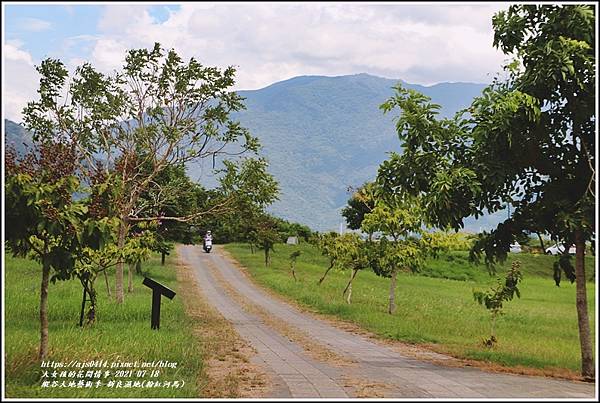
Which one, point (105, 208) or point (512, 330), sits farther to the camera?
point (512, 330)

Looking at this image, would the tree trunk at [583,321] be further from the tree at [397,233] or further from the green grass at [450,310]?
the tree at [397,233]

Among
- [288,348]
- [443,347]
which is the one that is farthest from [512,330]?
[288,348]

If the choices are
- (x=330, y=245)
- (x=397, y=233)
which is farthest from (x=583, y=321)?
(x=330, y=245)

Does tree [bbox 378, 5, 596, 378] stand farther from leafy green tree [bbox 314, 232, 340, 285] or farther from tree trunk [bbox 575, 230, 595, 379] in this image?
leafy green tree [bbox 314, 232, 340, 285]

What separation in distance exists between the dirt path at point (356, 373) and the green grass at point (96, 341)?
1.38 m

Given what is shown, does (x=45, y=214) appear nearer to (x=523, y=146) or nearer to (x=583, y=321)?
(x=523, y=146)

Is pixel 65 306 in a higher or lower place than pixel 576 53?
lower

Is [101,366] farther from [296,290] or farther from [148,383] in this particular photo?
[296,290]

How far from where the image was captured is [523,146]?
1168 cm

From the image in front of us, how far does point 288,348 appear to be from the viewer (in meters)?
13.9

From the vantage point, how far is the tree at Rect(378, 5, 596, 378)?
11.0 m

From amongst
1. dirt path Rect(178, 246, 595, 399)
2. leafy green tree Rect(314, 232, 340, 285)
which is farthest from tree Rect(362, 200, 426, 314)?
dirt path Rect(178, 246, 595, 399)

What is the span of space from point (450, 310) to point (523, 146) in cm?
1634

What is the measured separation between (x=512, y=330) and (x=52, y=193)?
1820cm
